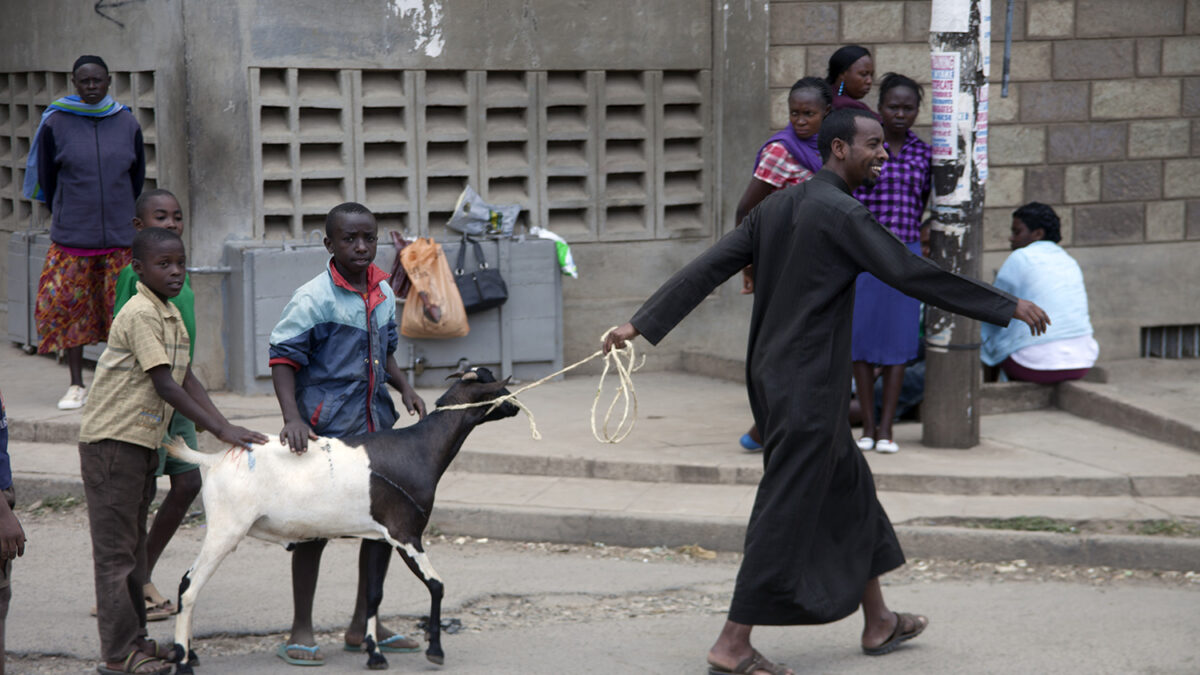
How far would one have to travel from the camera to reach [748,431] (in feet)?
25.1

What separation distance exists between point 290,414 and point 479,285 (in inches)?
164

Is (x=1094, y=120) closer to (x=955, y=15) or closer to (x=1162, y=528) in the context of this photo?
(x=955, y=15)

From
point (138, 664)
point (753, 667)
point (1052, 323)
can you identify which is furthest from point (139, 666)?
point (1052, 323)

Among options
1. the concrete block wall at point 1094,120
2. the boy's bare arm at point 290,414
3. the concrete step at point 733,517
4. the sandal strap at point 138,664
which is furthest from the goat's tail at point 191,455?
the concrete block wall at point 1094,120

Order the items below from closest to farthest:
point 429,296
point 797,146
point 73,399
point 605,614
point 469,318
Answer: point 605,614, point 797,146, point 73,399, point 429,296, point 469,318

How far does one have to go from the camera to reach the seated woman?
8.30 meters

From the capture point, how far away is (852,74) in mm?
7184

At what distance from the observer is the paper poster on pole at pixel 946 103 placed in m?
7.17

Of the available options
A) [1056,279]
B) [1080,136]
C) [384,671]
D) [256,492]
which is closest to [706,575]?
[384,671]

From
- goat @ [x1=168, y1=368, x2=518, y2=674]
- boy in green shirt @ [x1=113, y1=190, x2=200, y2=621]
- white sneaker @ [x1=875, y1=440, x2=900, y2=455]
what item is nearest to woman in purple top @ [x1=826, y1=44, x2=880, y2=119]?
white sneaker @ [x1=875, y1=440, x2=900, y2=455]

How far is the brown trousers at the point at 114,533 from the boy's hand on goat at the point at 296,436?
0.52 meters

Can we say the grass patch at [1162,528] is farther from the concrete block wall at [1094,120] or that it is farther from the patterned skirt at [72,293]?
the patterned skirt at [72,293]

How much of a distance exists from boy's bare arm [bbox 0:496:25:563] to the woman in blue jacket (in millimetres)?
4230

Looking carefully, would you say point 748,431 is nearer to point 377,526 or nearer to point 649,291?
point 649,291
